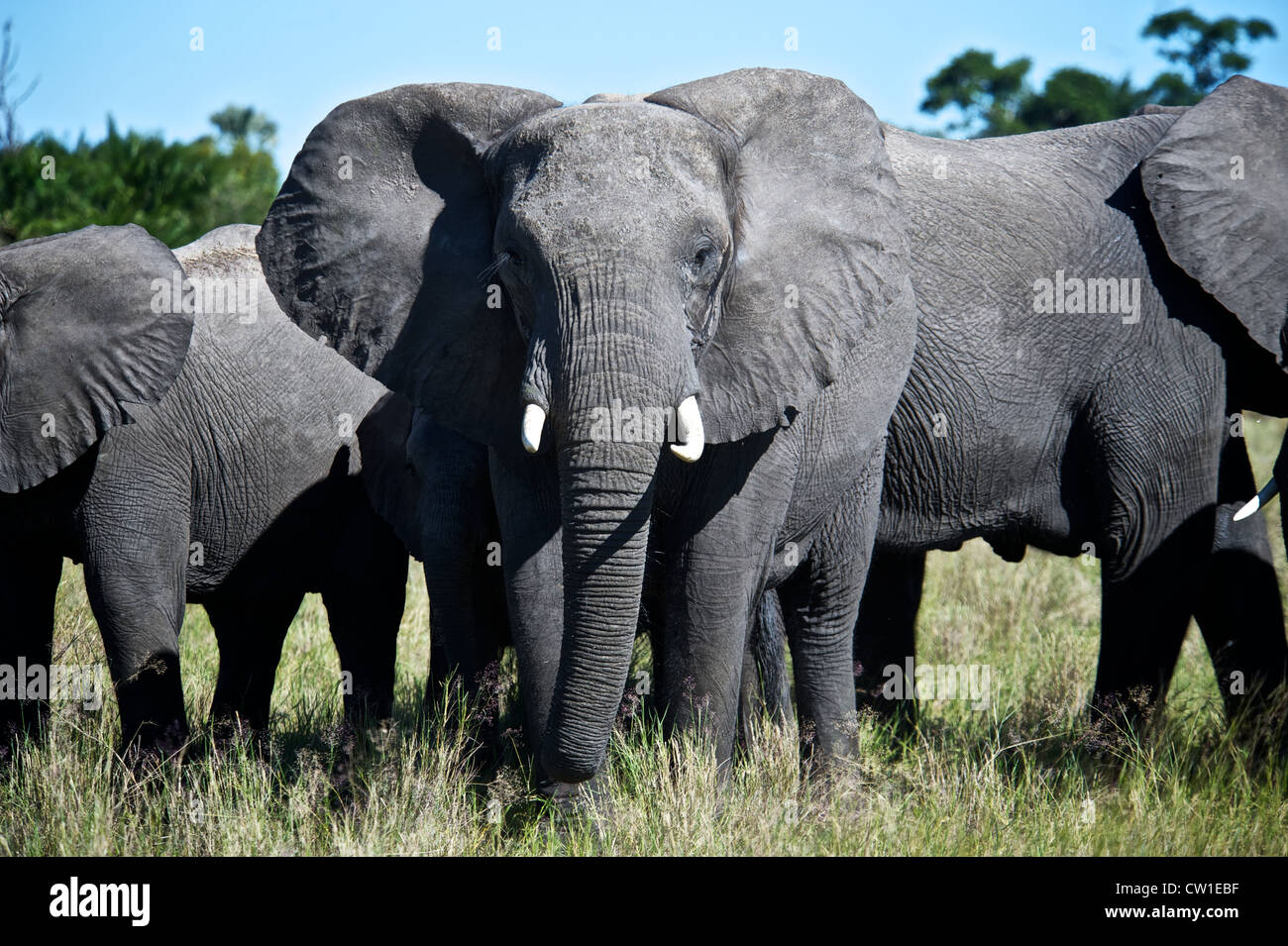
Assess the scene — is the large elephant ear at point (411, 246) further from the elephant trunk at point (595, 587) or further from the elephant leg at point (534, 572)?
the elephant trunk at point (595, 587)

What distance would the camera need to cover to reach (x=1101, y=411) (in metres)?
5.97

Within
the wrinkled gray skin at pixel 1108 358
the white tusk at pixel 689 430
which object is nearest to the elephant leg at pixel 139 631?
the white tusk at pixel 689 430

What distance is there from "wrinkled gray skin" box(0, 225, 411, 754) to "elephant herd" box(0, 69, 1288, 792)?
17 millimetres

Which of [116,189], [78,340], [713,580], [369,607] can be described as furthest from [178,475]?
[116,189]

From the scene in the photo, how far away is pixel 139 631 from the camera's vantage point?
232 inches

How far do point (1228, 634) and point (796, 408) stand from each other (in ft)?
9.97

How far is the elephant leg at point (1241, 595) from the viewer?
248 inches

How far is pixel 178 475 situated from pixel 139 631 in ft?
2.47

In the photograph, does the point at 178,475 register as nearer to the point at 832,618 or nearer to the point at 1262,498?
the point at 832,618

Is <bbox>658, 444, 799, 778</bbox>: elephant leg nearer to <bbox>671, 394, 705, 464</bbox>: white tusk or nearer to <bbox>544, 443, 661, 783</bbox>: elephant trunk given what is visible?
<bbox>544, 443, 661, 783</bbox>: elephant trunk

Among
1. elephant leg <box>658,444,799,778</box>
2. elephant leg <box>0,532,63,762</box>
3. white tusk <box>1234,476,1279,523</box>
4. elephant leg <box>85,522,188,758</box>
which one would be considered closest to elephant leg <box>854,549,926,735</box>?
white tusk <box>1234,476,1279,523</box>

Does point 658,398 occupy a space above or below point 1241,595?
above

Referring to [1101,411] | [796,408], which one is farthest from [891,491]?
[796,408]

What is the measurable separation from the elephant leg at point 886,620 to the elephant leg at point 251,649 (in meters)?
2.70
